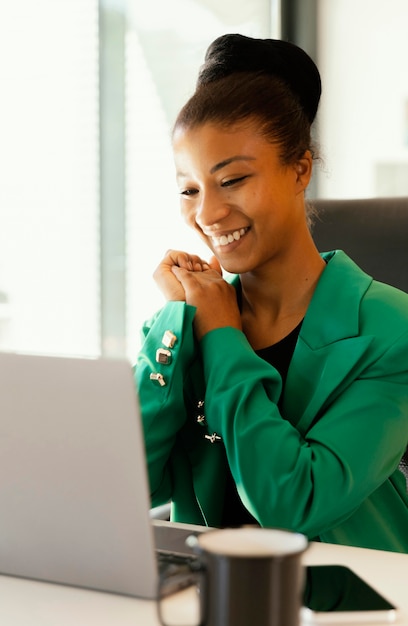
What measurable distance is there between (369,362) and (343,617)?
0.51 m

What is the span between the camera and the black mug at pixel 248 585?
1.97 ft

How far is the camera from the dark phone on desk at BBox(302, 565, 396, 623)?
790 millimetres

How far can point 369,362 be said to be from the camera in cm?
124

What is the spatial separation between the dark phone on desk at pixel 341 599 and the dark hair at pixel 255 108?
0.68m

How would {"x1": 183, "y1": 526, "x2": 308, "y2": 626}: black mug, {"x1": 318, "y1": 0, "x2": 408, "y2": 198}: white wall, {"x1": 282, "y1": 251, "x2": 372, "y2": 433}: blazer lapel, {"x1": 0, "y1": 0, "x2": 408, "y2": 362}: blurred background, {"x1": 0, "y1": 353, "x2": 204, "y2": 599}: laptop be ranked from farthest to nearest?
{"x1": 318, "y1": 0, "x2": 408, "y2": 198}: white wall → {"x1": 0, "y1": 0, "x2": 408, "y2": 362}: blurred background → {"x1": 282, "y1": 251, "x2": 372, "y2": 433}: blazer lapel → {"x1": 0, "y1": 353, "x2": 204, "y2": 599}: laptop → {"x1": 183, "y1": 526, "x2": 308, "y2": 626}: black mug

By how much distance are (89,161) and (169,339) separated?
1.53 metres

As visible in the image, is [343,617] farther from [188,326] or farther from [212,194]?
[212,194]

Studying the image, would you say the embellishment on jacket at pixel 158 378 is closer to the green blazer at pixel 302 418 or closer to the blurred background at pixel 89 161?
the green blazer at pixel 302 418

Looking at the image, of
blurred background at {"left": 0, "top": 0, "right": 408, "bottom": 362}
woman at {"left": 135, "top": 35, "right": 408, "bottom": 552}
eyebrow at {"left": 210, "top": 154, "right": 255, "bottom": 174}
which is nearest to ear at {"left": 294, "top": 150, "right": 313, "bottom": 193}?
woman at {"left": 135, "top": 35, "right": 408, "bottom": 552}

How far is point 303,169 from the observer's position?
141 centimetres

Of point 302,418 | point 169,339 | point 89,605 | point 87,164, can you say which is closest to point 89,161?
point 87,164

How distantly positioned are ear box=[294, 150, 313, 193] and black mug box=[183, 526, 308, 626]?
0.85 metres

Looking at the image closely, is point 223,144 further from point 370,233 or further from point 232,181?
point 370,233

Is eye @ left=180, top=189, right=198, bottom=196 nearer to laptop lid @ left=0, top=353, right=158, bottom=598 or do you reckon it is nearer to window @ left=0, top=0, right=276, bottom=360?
laptop lid @ left=0, top=353, right=158, bottom=598
